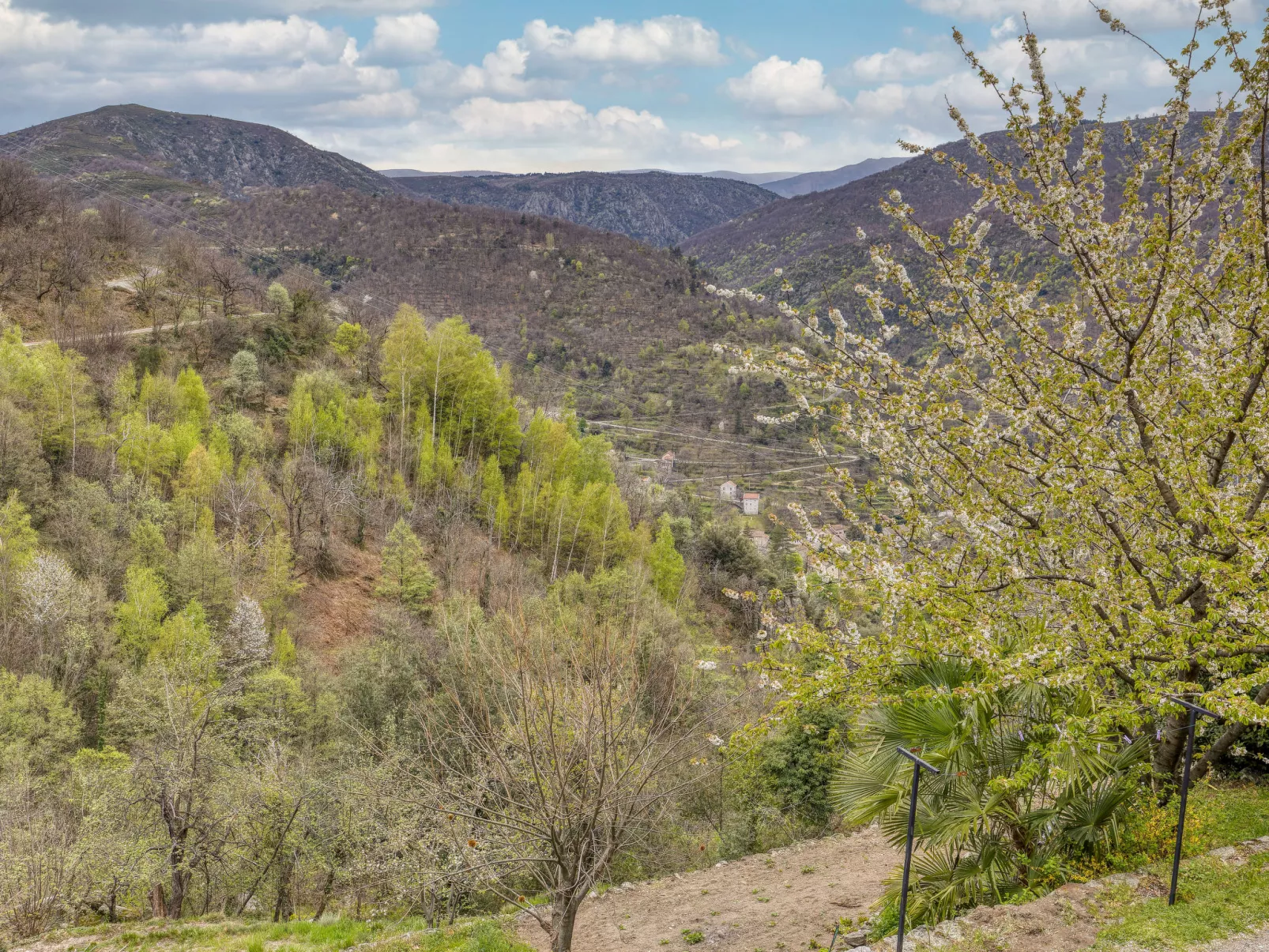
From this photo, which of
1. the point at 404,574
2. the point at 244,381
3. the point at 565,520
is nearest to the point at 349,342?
the point at 244,381

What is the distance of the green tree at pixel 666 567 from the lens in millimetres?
39594

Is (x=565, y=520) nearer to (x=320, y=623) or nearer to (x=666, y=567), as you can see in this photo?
(x=666, y=567)

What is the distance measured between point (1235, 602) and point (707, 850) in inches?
626

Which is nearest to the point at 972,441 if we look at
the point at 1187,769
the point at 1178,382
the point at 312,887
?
the point at 1178,382

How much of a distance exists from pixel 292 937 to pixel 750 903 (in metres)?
7.20

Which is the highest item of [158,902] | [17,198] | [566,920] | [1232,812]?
[17,198]

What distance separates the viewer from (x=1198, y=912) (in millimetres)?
5141

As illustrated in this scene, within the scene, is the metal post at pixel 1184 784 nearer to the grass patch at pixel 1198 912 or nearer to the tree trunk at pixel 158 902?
the grass patch at pixel 1198 912

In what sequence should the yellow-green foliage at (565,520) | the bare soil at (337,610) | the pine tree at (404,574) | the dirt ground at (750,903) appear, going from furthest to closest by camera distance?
the yellow-green foliage at (565,520) < the pine tree at (404,574) < the bare soil at (337,610) < the dirt ground at (750,903)

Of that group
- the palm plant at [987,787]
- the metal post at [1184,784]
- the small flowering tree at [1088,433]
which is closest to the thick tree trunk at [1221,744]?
the small flowering tree at [1088,433]

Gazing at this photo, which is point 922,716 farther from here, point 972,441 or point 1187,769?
point 972,441

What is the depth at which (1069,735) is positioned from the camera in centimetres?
506

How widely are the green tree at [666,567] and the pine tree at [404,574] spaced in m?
12.2

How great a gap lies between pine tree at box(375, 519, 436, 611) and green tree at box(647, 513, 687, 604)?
40.1ft
